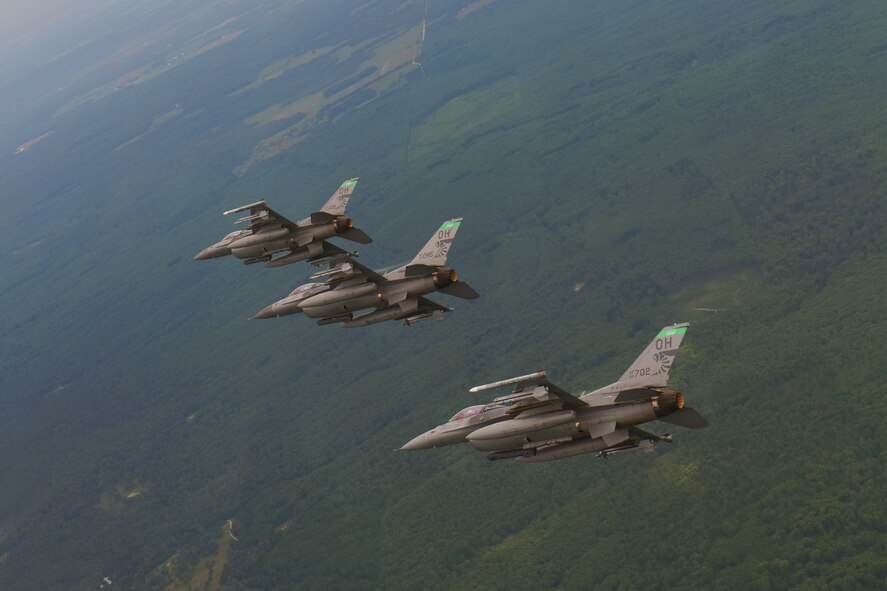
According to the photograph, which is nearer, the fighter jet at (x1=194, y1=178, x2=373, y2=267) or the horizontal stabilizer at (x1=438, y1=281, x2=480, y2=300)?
the horizontal stabilizer at (x1=438, y1=281, x2=480, y2=300)

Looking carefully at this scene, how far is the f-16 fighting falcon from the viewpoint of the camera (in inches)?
2349

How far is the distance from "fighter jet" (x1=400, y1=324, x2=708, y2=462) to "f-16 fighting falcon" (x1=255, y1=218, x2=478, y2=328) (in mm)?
10679

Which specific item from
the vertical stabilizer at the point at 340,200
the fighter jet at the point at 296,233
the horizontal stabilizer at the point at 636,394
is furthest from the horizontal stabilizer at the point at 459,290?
the horizontal stabilizer at the point at 636,394

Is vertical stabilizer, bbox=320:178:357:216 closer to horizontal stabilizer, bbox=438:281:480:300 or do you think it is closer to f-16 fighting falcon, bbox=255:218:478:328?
f-16 fighting falcon, bbox=255:218:478:328

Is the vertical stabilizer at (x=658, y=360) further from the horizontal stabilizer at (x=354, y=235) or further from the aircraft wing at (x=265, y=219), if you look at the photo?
the aircraft wing at (x=265, y=219)

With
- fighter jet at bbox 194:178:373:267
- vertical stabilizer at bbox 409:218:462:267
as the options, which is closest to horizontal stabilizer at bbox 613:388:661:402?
vertical stabilizer at bbox 409:218:462:267

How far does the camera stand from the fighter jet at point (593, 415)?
4847 centimetres

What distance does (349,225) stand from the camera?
64.4 meters

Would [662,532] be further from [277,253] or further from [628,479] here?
[277,253]

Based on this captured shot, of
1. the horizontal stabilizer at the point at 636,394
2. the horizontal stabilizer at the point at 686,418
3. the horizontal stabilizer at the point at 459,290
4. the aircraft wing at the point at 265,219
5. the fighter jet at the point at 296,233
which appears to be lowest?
the horizontal stabilizer at the point at 686,418

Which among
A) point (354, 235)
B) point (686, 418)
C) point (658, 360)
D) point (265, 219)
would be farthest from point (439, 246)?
point (686, 418)

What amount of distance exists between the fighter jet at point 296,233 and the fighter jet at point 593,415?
18.8 meters

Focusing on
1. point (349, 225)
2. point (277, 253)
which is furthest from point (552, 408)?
point (277, 253)

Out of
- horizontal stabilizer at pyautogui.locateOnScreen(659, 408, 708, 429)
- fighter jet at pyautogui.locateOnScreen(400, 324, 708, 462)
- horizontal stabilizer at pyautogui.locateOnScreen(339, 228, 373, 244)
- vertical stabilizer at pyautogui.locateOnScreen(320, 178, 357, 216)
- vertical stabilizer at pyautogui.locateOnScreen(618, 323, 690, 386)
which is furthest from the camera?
vertical stabilizer at pyautogui.locateOnScreen(320, 178, 357, 216)
